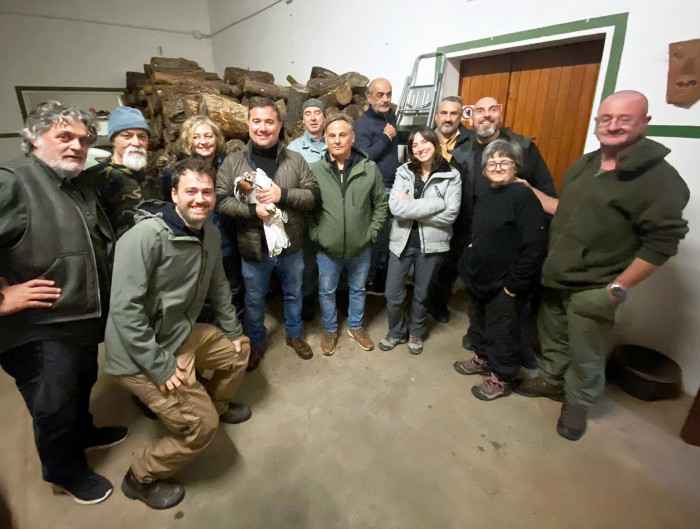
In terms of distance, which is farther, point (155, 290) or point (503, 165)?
point (503, 165)

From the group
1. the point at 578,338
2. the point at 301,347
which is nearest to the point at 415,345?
the point at 301,347

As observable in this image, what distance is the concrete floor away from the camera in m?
1.64

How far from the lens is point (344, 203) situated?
2.36 m

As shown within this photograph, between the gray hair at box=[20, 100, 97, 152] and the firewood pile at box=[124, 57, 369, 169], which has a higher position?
the firewood pile at box=[124, 57, 369, 169]

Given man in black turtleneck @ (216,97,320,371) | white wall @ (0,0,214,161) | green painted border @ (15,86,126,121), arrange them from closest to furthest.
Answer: man in black turtleneck @ (216,97,320,371)
white wall @ (0,0,214,161)
green painted border @ (15,86,126,121)

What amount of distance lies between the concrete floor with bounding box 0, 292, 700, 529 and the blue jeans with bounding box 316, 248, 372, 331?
461 millimetres

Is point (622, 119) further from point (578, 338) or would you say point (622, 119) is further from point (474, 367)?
point (474, 367)

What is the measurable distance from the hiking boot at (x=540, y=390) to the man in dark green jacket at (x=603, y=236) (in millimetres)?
102

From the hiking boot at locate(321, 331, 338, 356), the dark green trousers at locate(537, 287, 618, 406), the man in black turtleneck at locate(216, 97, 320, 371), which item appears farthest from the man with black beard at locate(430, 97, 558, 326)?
the man in black turtleneck at locate(216, 97, 320, 371)

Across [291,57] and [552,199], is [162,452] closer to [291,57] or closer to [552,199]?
[552,199]

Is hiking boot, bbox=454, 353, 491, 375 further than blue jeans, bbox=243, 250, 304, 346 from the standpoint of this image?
Yes

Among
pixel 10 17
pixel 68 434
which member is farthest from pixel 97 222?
pixel 10 17

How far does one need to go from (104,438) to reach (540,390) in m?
2.60

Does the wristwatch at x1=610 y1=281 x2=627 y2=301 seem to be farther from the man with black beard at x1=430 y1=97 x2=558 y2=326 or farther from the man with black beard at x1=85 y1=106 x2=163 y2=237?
the man with black beard at x1=85 y1=106 x2=163 y2=237
